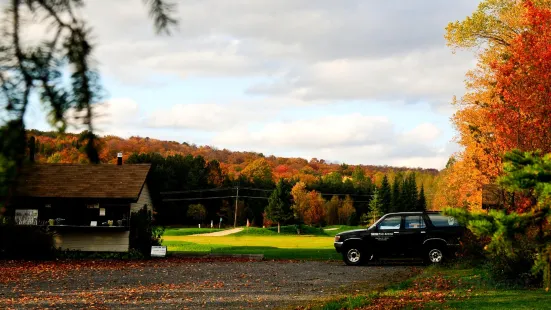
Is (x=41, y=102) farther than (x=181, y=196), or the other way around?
(x=181, y=196)

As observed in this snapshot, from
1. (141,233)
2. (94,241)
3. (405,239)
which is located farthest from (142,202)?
(405,239)

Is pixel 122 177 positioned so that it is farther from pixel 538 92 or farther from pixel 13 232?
pixel 13 232

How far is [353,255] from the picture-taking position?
73.2ft

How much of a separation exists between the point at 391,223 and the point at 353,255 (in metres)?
1.93

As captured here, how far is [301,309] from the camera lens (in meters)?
10.8

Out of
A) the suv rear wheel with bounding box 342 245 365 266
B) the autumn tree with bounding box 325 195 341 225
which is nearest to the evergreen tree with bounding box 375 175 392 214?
the autumn tree with bounding box 325 195 341 225

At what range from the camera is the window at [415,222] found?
21.4 m

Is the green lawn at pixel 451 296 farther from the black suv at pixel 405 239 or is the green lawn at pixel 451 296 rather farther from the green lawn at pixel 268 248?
the green lawn at pixel 268 248

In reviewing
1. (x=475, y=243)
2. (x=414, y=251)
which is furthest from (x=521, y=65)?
(x=414, y=251)

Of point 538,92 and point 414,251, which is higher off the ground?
point 538,92

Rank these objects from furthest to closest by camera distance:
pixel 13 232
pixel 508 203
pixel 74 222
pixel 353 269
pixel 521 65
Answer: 1. pixel 74 222
2. pixel 353 269
3. pixel 521 65
4. pixel 508 203
5. pixel 13 232

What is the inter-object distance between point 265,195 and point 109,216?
256 feet

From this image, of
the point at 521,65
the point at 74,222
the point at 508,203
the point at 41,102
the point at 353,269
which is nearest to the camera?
the point at 41,102

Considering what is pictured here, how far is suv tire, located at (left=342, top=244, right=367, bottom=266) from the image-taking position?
22.2 metres
